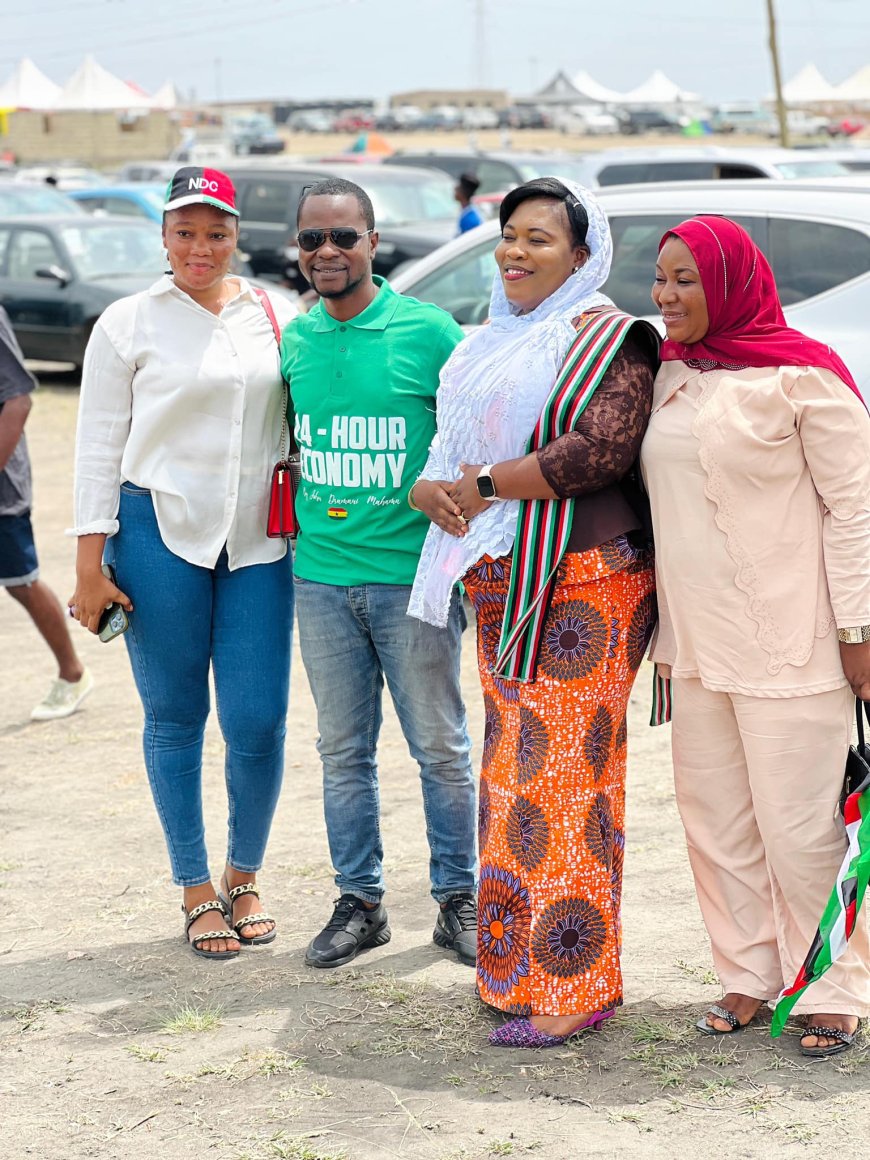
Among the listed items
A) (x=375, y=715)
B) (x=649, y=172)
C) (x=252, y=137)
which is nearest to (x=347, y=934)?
(x=375, y=715)

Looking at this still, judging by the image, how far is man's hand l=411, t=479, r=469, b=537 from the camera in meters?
3.35

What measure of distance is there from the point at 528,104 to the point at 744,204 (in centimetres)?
8900

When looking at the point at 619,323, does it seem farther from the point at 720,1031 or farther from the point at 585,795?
the point at 720,1031

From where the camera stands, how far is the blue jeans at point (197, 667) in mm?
3795

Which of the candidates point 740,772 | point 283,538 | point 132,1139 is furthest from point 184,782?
point 740,772

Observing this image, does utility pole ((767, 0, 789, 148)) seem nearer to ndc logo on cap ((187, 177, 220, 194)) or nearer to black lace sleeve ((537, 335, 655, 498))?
ndc logo on cap ((187, 177, 220, 194))

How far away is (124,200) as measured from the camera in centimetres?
1991

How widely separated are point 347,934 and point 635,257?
3.88 meters

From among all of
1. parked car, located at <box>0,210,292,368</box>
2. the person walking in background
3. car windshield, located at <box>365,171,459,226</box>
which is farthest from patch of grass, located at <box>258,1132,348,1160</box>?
car windshield, located at <box>365,171,459,226</box>

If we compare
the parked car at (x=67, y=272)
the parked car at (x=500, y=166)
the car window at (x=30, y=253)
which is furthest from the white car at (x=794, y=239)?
the parked car at (x=500, y=166)

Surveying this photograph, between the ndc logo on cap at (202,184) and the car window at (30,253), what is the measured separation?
37.1 ft

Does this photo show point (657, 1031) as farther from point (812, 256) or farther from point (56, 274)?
point (56, 274)

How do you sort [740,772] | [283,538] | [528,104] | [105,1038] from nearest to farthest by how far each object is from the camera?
[740,772]
[105,1038]
[283,538]
[528,104]

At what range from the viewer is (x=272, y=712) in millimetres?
3924
